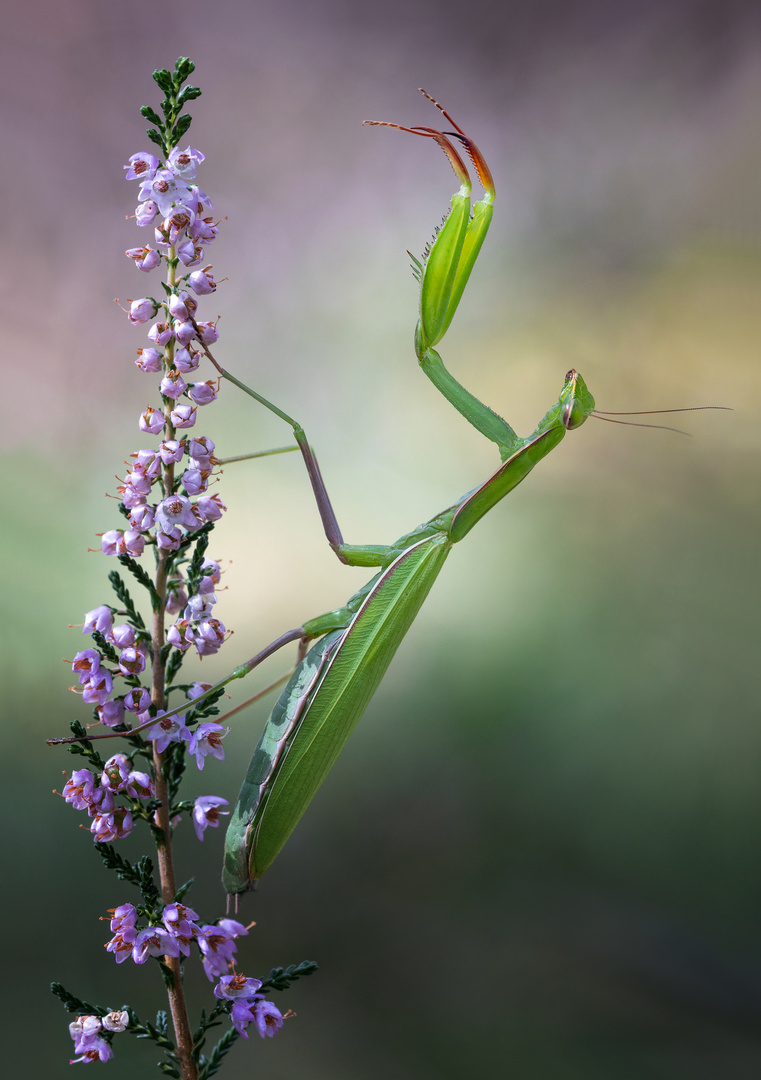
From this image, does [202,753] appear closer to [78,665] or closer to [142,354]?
[78,665]

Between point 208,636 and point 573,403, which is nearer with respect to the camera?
point 208,636

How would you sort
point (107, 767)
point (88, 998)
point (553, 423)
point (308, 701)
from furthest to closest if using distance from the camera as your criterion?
point (88, 998) → point (553, 423) → point (308, 701) → point (107, 767)

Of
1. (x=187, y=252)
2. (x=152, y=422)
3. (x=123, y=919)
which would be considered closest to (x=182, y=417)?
(x=152, y=422)

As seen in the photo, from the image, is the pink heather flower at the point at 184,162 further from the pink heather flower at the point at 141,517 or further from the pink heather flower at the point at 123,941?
the pink heather flower at the point at 123,941

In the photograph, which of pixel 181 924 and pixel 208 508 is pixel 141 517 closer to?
pixel 208 508

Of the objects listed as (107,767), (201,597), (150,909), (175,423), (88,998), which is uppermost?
(175,423)

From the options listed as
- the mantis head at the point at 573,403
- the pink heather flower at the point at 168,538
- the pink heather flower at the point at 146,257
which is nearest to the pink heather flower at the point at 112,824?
the pink heather flower at the point at 168,538

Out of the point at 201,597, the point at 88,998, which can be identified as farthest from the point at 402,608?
the point at 88,998
